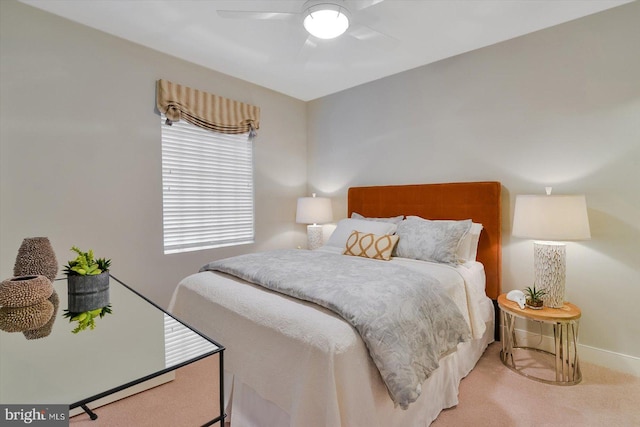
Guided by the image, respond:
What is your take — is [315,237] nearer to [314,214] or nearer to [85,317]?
[314,214]

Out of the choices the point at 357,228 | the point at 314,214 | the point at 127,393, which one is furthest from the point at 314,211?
the point at 127,393

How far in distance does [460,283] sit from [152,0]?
2937 mm

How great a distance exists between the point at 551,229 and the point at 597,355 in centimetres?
112

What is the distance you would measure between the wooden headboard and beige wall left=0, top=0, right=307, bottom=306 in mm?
1994

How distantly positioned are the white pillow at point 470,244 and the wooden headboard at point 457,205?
0.11 m

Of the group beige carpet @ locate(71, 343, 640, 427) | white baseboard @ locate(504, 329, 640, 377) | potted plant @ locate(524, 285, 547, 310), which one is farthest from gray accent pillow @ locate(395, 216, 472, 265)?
white baseboard @ locate(504, 329, 640, 377)

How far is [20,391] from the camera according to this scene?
0.76m

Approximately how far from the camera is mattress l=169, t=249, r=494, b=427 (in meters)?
1.16

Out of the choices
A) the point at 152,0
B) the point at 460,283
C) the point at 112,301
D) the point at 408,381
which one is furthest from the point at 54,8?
the point at 460,283

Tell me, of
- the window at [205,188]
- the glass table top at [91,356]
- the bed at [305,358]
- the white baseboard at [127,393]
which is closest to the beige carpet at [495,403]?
the white baseboard at [127,393]

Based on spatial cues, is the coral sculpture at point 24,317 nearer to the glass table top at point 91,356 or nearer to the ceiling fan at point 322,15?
the glass table top at point 91,356

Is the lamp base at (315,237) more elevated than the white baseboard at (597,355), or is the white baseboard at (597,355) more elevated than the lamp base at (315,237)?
the lamp base at (315,237)

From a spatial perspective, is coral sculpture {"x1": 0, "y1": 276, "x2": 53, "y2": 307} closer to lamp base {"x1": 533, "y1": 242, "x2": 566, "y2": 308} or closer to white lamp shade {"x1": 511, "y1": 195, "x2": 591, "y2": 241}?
white lamp shade {"x1": 511, "y1": 195, "x2": 591, "y2": 241}

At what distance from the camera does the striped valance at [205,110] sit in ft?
9.32
